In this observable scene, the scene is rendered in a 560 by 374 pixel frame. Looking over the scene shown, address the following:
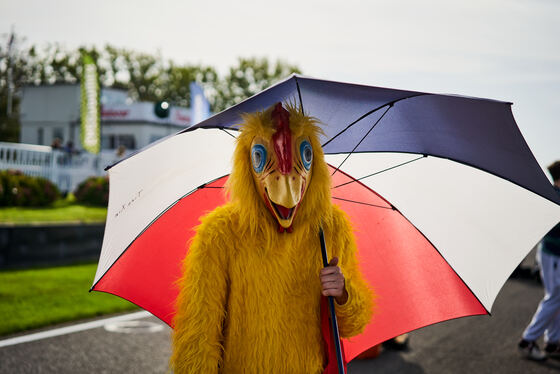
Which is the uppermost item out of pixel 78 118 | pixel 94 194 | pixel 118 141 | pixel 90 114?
pixel 78 118

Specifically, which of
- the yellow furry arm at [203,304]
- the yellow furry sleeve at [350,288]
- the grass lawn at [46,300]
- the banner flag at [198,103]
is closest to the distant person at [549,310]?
the yellow furry sleeve at [350,288]

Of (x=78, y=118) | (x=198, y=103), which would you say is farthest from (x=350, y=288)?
(x=78, y=118)

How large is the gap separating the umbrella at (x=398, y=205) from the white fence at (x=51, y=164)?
13.0 meters

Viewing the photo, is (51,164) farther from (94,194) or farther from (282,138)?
(282,138)

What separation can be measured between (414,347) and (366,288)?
3662 millimetres

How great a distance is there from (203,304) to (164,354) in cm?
339

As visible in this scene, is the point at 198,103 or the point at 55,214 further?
the point at 55,214

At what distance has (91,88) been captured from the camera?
875 inches

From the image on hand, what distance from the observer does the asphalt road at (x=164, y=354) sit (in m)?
4.82

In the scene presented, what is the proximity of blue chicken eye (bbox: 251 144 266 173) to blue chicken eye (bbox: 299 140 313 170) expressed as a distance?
0.17 m

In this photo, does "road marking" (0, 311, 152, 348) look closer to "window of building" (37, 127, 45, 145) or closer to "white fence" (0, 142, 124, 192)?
"white fence" (0, 142, 124, 192)

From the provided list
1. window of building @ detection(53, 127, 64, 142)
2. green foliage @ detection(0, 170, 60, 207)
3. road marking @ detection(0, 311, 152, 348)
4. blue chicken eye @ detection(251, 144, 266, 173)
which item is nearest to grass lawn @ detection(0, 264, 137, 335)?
road marking @ detection(0, 311, 152, 348)

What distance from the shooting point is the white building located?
40.3 meters

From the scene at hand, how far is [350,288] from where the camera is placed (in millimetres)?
2400
